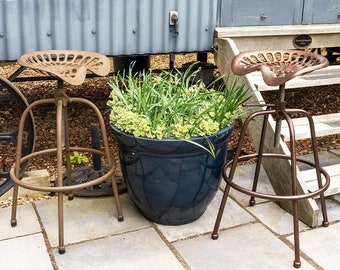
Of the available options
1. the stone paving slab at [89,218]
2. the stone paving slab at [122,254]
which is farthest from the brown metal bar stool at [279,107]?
the stone paving slab at [89,218]

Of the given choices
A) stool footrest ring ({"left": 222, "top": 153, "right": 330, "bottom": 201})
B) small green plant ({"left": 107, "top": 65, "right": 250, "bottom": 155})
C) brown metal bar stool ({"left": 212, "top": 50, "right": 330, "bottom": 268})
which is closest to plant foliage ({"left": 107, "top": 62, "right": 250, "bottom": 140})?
small green plant ({"left": 107, "top": 65, "right": 250, "bottom": 155})

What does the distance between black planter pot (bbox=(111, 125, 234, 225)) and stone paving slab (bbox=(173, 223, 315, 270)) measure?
22 centimetres

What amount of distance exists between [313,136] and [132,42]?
1.67 metres

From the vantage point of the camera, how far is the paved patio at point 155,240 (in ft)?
9.25

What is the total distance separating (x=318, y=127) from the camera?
3.69 metres

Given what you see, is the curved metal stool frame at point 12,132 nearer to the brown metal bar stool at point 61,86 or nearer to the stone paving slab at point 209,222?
the brown metal bar stool at point 61,86

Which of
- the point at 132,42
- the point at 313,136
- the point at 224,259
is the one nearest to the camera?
the point at 224,259

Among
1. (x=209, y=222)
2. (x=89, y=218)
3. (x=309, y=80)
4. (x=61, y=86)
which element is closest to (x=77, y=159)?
(x=89, y=218)

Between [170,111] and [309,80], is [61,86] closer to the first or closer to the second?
[170,111]

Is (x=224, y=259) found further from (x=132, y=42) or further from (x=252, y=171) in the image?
(x=132, y=42)

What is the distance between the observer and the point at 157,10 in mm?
3959

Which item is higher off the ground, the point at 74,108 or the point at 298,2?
the point at 298,2

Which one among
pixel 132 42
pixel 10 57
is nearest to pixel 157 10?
pixel 132 42

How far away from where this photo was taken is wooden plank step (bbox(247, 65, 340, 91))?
149 inches
